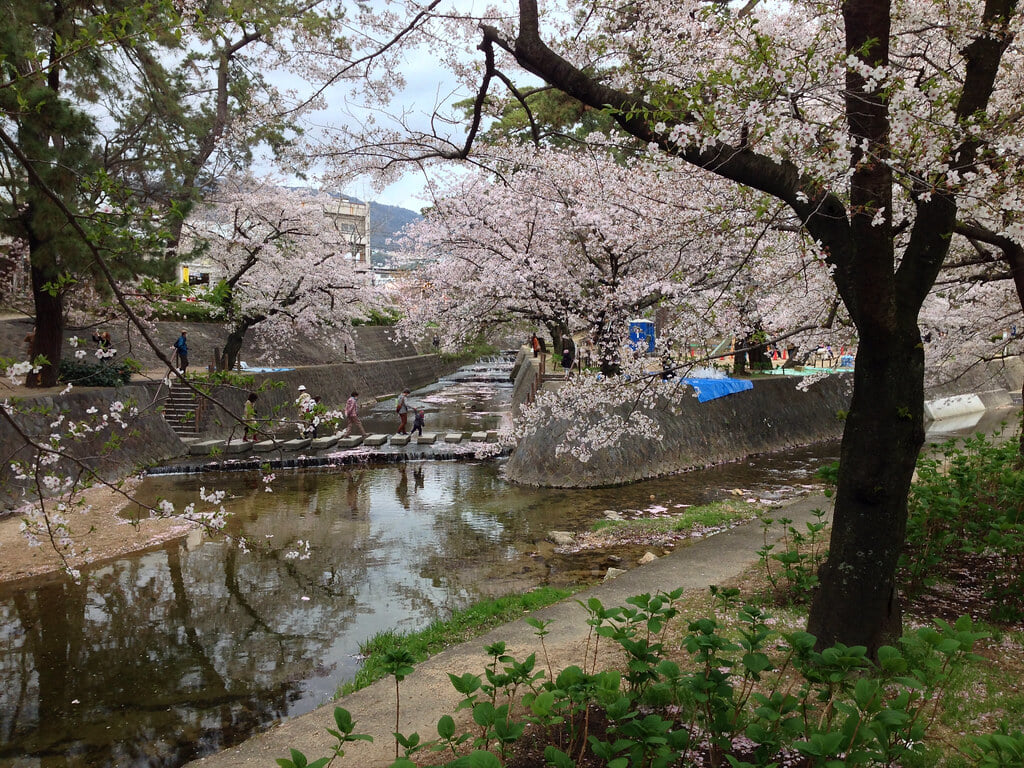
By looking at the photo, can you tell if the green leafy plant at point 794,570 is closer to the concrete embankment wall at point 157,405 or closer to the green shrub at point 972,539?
the green shrub at point 972,539

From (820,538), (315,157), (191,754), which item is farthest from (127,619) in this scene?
(820,538)

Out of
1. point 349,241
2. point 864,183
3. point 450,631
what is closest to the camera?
point 864,183

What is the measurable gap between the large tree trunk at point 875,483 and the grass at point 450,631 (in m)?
3.56

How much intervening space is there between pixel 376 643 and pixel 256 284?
63.7 ft

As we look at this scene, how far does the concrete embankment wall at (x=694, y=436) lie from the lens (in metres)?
15.1

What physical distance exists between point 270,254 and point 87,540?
45.4 feet

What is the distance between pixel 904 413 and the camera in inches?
167

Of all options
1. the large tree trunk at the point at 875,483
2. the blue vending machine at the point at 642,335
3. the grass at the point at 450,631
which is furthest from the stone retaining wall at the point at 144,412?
the blue vending machine at the point at 642,335

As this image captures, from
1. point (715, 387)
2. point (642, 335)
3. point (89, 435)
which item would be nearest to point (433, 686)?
point (89, 435)

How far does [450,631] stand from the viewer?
7.14 meters

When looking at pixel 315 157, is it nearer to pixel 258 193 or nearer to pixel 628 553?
pixel 628 553

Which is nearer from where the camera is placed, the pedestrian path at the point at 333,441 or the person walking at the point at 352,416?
the pedestrian path at the point at 333,441

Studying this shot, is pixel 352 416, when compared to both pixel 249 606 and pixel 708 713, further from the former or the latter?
pixel 708 713

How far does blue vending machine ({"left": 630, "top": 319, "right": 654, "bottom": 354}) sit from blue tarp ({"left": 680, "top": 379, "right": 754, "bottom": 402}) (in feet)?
5.77
